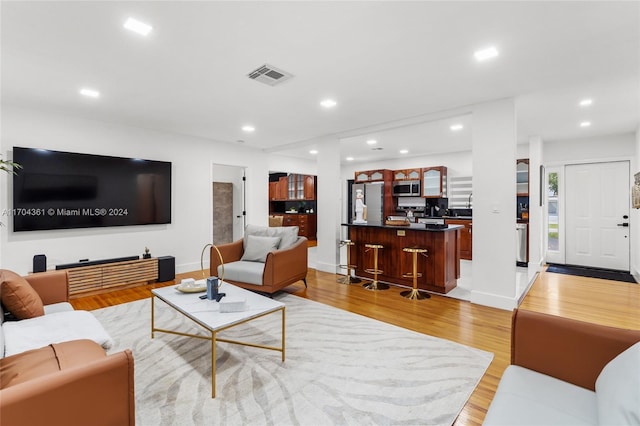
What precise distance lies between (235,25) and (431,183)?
21.7 feet

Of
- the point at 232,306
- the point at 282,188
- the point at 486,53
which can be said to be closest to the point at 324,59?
the point at 486,53

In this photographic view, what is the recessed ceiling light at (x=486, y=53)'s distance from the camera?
2.59 metres

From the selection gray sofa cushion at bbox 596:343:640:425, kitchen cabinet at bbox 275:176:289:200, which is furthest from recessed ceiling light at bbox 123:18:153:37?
kitchen cabinet at bbox 275:176:289:200

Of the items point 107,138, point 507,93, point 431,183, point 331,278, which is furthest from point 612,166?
point 107,138

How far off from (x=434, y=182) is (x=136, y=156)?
6.61 metres

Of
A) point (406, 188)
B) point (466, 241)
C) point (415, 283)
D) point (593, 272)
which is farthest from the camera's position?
point (406, 188)

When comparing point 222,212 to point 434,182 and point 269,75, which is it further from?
point 434,182

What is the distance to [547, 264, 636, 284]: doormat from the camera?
201 inches

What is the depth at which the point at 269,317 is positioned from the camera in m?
3.32

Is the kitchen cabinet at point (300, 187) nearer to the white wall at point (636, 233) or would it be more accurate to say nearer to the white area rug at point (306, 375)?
the white area rug at point (306, 375)

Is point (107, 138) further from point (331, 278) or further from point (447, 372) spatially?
point (447, 372)

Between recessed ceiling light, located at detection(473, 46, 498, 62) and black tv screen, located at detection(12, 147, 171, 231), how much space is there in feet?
16.2

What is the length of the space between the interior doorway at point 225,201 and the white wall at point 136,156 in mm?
718

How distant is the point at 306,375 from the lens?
7.30 feet
